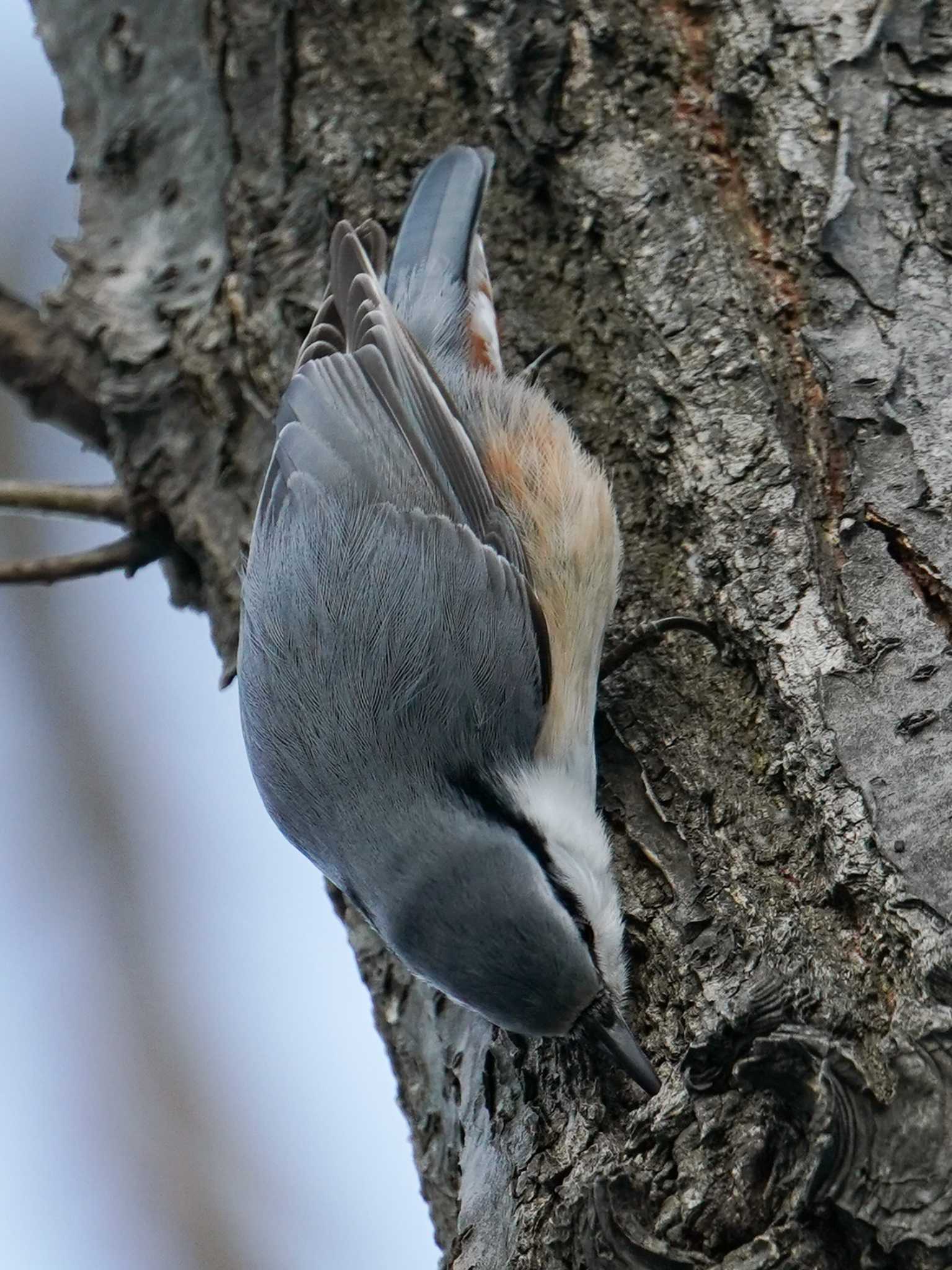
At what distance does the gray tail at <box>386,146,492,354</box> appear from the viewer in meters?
2.35

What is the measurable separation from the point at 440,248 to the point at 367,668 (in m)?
0.88

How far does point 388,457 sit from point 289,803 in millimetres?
608

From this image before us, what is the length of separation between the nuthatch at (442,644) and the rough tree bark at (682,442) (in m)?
0.08

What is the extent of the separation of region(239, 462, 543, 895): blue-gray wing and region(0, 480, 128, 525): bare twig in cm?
58

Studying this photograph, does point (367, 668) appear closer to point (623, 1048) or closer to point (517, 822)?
point (517, 822)

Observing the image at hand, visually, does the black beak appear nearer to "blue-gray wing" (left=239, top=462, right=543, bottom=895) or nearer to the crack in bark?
"blue-gray wing" (left=239, top=462, right=543, bottom=895)

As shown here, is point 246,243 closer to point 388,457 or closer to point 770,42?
point 388,457

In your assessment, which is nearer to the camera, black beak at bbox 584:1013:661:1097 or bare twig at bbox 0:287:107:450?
black beak at bbox 584:1013:661:1097

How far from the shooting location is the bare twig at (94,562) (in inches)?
100.0

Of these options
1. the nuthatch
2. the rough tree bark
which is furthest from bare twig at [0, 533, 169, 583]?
the nuthatch

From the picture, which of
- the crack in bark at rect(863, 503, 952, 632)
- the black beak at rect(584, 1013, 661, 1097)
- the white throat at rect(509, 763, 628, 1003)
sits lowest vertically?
the black beak at rect(584, 1013, 661, 1097)

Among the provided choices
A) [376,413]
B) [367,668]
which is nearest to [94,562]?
[376,413]

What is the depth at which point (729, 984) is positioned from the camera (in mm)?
1461

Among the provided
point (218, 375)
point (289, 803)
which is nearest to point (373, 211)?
point (218, 375)
